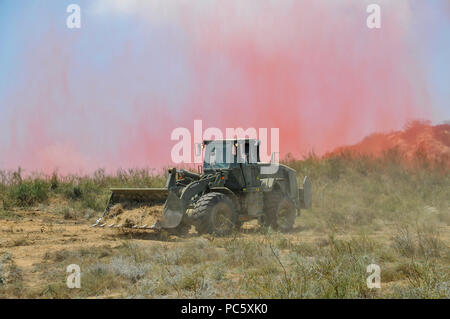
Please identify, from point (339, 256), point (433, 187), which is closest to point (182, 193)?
point (339, 256)

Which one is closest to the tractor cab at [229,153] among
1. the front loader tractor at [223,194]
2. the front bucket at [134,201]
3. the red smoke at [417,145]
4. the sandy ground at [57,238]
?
the front loader tractor at [223,194]

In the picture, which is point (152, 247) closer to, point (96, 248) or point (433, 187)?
point (96, 248)

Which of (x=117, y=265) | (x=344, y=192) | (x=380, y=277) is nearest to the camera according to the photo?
(x=380, y=277)

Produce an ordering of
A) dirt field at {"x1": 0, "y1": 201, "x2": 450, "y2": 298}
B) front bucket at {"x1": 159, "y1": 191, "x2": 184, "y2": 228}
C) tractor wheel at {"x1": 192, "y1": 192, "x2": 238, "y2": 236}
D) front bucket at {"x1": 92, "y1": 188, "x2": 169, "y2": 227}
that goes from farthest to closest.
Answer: front bucket at {"x1": 92, "y1": 188, "x2": 169, "y2": 227} < tractor wheel at {"x1": 192, "y1": 192, "x2": 238, "y2": 236} < front bucket at {"x1": 159, "y1": 191, "x2": 184, "y2": 228} < dirt field at {"x1": 0, "y1": 201, "x2": 450, "y2": 298}

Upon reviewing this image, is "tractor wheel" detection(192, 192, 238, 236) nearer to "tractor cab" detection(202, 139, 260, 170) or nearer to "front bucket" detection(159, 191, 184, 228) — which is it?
"front bucket" detection(159, 191, 184, 228)

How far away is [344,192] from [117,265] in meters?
16.1

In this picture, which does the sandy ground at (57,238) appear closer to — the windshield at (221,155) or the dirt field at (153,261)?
the dirt field at (153,261)

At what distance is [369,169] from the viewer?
1066 inches

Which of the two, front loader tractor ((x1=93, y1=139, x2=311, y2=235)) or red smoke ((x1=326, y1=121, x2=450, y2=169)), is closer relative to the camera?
front loader tractor ((x1=93, y1=139, x2=311, y2=235))

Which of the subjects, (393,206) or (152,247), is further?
(393,206)

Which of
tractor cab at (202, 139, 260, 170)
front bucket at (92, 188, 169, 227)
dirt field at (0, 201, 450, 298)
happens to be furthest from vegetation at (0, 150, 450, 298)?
tractor cab at (202, 139, 260, 170)

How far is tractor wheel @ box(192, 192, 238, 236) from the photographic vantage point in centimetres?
1233

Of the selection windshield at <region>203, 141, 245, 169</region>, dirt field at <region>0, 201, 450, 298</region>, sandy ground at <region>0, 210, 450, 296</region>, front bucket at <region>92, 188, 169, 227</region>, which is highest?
windshield at <region>203, 141, 245, 169</region>

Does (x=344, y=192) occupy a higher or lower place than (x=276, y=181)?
lower
